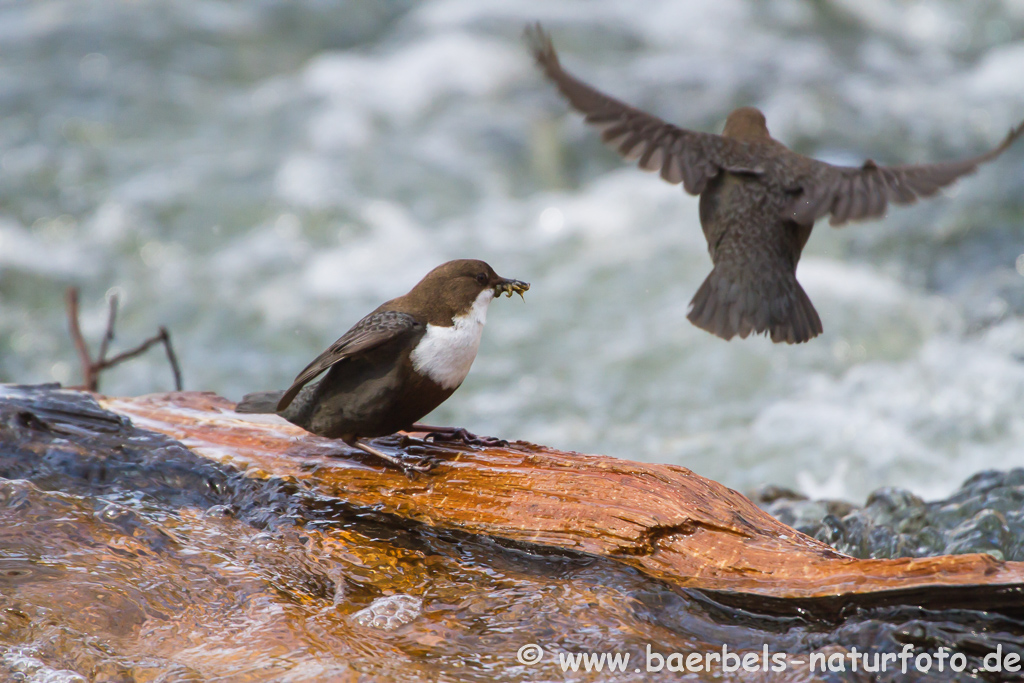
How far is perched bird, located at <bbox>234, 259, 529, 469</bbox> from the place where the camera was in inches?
117

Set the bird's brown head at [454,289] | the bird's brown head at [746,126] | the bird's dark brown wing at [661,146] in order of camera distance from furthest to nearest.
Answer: the bird's brown head at [746,126] → the bird's dark brown wing at [661,146] → the bird's brown head at [454,289]

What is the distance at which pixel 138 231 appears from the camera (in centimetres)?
823

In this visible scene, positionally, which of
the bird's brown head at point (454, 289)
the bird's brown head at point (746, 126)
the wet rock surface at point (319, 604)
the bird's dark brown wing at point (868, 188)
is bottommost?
the wet rock surface at point (319, 604)

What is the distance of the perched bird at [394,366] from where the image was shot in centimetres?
297

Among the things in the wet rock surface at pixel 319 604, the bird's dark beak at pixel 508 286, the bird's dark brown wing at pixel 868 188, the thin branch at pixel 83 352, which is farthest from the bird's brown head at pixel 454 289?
the thin branch at pixel 83 352

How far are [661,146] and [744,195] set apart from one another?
393 mm

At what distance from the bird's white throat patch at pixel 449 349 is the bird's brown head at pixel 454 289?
0.08 ft

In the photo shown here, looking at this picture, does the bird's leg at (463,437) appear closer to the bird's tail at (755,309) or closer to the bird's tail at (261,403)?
the bird's tail at (261,403)

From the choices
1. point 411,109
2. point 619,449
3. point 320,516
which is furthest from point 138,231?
point 320,516

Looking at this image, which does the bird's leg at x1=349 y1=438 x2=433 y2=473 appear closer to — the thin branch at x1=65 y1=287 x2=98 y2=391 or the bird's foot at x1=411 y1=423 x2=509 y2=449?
the bird's foot at x1=411 y1=423 x2=509 y2=449

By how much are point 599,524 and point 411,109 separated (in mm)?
7768

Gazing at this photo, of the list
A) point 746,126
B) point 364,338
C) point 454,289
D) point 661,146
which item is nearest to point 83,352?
point 364,338

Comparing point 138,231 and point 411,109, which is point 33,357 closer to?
point 138,231

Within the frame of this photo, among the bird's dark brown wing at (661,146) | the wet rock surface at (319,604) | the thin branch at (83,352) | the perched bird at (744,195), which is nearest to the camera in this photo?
the wet rock surface at (319,604)
